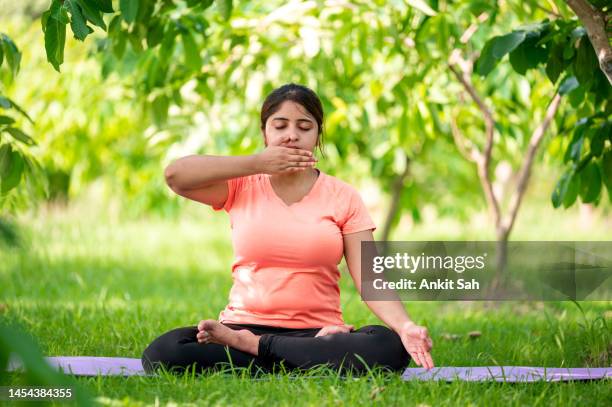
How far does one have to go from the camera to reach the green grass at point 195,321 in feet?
7.63

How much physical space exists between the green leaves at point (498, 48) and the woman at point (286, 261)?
23.1 inches

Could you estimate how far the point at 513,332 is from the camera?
3.77 meters

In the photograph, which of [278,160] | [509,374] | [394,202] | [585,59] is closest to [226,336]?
[278,160]

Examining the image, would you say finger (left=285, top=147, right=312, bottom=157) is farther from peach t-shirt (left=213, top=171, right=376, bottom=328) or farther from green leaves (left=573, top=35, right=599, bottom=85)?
green leaves (left=573, top=35, right=599, bottom=85)

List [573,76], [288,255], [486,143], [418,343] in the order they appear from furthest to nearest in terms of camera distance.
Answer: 1. [486,143]
2. [573,76]
3. [288,255]
4. [418,343]

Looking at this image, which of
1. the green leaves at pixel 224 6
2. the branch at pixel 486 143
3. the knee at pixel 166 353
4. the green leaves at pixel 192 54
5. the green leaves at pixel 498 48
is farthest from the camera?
the branch at pixel 486 143

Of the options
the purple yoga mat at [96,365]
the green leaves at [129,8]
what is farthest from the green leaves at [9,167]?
the green leaves at [129,8]

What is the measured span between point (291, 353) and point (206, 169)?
619mm

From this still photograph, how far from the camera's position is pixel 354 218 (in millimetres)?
2814

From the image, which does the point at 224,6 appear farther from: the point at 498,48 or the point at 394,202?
the point at 394,202

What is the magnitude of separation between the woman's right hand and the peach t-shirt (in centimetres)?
21

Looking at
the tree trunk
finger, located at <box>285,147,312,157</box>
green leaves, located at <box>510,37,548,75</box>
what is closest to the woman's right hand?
finger, located at <box>285,147,312,157</box>

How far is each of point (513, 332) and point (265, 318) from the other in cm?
149

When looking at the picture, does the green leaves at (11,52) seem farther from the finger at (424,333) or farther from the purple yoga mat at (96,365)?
the finger at (424,333)
